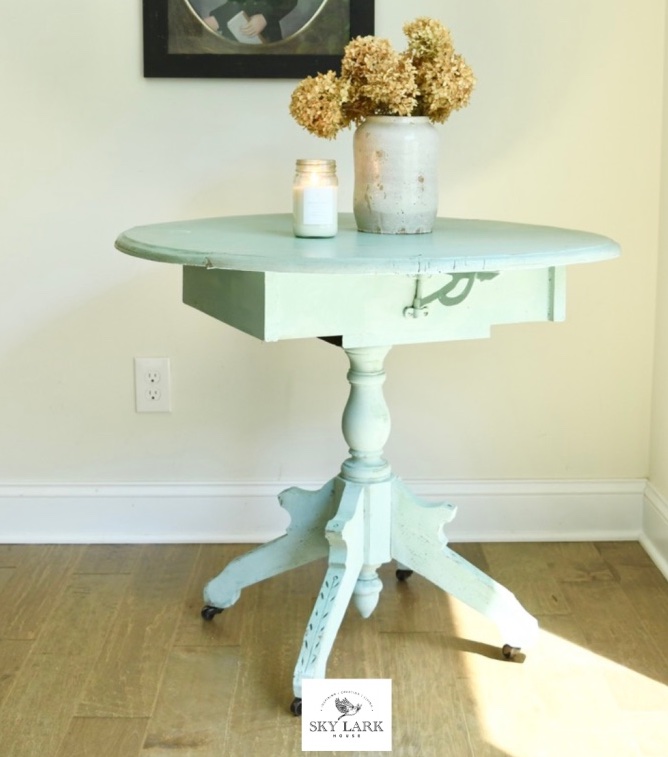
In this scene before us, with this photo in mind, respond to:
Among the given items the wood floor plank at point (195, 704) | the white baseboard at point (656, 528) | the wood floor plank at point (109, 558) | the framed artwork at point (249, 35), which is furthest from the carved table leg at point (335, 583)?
the framed artwork at point (249, 35)

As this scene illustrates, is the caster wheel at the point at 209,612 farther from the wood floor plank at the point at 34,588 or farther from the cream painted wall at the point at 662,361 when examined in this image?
the cream painted wall at the point at 662,361

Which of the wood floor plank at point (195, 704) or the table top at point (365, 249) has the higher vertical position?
the table top at point (365, 249)

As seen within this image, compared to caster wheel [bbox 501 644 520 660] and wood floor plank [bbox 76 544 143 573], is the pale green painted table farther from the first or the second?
wood floor plank [bbox 76 544 143 573]

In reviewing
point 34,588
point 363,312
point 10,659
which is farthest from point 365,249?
point 34,588

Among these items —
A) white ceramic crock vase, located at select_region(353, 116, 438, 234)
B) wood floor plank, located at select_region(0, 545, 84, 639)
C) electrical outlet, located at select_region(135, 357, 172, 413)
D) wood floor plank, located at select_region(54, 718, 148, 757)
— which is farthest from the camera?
electrical outlet, located at select_region(135, 357, 172, 413)

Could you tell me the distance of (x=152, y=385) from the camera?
221 centimetres

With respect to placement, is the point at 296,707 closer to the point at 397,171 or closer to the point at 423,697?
the point at 423,697

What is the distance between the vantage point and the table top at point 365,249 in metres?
1.35

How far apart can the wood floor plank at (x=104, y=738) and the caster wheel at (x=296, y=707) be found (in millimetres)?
207

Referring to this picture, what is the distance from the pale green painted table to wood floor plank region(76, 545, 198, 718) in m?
0.10

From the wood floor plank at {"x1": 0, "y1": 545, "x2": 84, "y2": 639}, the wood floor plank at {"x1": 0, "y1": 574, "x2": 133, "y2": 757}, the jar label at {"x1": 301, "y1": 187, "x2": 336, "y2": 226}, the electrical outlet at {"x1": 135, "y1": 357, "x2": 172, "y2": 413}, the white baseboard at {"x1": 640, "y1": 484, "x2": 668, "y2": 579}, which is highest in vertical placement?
the jar label at {"x1": 301, "y1": 187, "x2": 336, "y2": 226}

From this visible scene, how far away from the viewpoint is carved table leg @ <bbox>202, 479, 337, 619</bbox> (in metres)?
1.84

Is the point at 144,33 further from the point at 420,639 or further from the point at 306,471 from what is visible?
the point at 420,639

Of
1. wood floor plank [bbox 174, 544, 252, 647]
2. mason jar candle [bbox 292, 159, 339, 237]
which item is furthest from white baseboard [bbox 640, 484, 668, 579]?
mason jar candle [bbox 292, 159, 339, 237]
